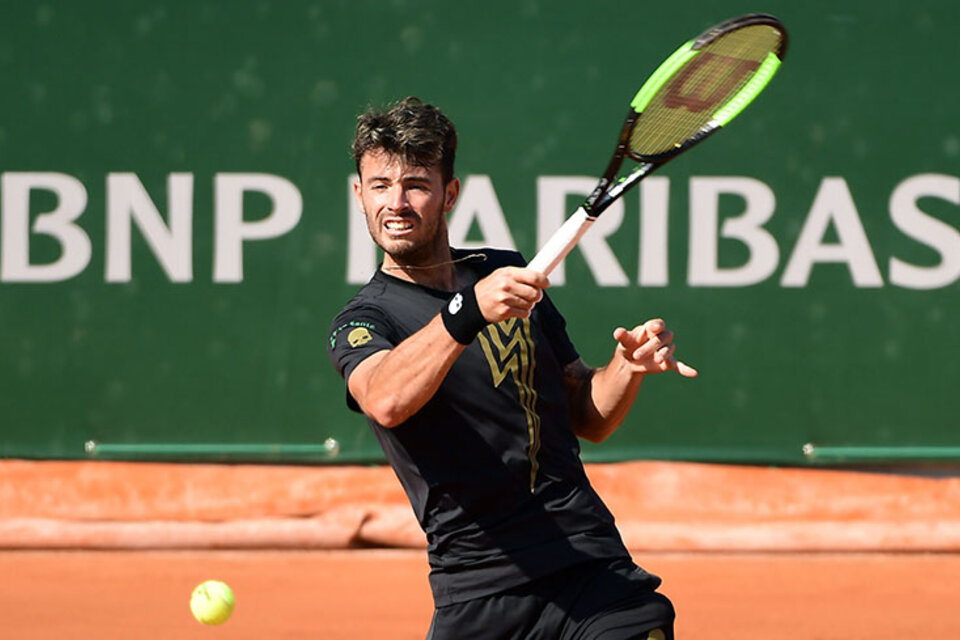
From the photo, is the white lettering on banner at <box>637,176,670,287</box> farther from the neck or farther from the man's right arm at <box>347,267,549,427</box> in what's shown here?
the man's right arm at <box>347,267,549,427</box>

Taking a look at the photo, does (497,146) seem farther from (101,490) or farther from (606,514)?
(606,514)

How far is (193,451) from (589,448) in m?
1.86

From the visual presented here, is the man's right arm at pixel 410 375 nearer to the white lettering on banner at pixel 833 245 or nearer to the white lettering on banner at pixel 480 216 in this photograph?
the white lettering on banner at pixel 480 216

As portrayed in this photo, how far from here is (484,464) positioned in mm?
2736

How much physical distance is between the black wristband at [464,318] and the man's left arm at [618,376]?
0.45m

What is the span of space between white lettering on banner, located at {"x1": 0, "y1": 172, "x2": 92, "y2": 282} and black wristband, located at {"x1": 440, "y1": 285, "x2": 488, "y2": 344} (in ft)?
15.1

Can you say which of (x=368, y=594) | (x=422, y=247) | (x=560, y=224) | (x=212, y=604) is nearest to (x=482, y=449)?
(x=422, y=247)

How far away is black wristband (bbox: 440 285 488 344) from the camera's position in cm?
239

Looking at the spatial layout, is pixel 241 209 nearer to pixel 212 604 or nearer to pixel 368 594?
pixel 368 594

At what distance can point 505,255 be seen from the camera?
3113 mm

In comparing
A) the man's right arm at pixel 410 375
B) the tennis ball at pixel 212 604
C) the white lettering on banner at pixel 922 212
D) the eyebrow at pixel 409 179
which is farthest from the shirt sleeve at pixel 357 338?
the white lettering on banner at pixel 922 212

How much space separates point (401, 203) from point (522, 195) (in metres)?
3.91

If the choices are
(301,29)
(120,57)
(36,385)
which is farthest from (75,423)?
(301,29)

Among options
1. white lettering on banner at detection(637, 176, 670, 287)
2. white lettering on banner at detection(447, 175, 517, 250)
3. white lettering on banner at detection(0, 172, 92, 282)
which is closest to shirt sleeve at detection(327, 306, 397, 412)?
white lettering on banner at detection(447, 175, 517, 250)
